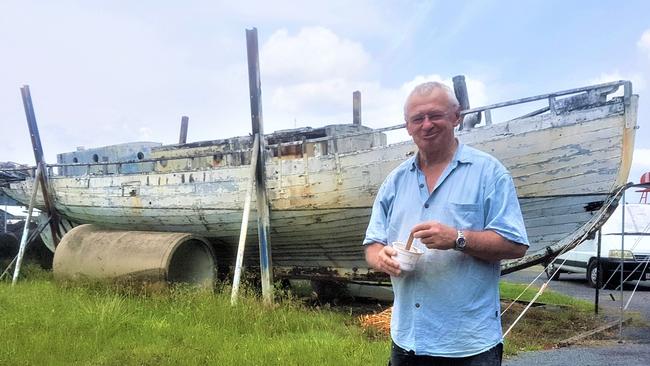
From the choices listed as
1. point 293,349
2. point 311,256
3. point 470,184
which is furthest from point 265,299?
point 470,184

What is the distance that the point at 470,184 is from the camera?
77.6 inches

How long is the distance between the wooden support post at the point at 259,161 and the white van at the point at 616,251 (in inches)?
261

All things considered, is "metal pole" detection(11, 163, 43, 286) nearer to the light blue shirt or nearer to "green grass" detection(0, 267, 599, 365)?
"green grass" detection(0, 267, 599, 365)

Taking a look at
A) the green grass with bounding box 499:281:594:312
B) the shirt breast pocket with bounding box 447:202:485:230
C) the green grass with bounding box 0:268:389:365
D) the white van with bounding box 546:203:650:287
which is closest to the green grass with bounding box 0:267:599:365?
the green grass with bounding box 0:268:389:365

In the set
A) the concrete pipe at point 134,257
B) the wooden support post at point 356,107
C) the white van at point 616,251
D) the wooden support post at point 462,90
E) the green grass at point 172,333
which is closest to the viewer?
the green grass at point 172,333

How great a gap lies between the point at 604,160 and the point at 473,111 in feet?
5.59

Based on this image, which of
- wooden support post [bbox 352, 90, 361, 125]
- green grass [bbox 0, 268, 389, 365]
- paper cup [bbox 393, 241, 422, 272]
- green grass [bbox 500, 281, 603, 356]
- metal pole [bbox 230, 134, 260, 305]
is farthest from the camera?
wooden support post [bbox 352, 90, 361, 125]

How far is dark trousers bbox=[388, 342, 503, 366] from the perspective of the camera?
1.92 meters

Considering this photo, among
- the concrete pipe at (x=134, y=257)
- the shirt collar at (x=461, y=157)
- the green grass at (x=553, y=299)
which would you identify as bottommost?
→ the green grass at (x=553, y=299)

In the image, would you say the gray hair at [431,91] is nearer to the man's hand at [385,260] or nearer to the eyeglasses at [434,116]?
the eyeglasses at [434,116]

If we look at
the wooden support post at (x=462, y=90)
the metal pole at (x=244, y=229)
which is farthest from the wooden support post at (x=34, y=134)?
the wooden support post at (x=462, y=90)

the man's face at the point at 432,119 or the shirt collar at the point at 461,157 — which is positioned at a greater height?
the man's face at the point at 432,119

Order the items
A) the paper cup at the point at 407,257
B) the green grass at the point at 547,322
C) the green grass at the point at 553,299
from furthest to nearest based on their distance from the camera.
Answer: the green grass at the point at 553,299 < the green grass at the point at 547,322 < the paper cup at the point at 407,257

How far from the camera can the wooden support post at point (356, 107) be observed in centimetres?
1134
